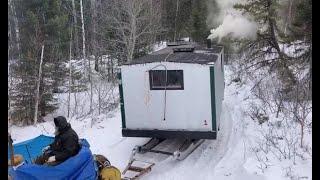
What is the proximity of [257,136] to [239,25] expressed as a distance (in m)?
12.5

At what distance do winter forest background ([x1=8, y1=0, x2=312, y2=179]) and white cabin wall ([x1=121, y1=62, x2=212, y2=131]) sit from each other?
1.29 metres

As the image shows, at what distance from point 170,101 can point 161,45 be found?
2013cm

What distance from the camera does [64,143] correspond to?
17.7 feet

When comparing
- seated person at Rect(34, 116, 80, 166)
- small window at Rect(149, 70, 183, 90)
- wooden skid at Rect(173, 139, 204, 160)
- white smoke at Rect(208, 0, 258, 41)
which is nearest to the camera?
seated person at Rect(34, 116, 80, 166)

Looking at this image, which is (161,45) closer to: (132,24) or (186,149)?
(132,24)

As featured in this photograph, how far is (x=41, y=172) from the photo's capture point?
5.07m

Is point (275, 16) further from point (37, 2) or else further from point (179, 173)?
point (37, 2)

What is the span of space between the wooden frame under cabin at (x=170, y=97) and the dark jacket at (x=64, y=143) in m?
2.69

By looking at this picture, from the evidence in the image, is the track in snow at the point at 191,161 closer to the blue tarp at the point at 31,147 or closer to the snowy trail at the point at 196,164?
the snowy trail at the point at 196,164

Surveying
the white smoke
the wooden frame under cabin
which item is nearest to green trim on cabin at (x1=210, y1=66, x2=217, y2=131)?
the wooden frame under cabin

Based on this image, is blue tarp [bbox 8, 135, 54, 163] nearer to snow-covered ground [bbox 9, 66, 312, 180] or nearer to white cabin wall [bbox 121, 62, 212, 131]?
snow-covered ground [bbox 9, 66, 312, 180]

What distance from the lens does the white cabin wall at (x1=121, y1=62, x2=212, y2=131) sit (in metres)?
7.59

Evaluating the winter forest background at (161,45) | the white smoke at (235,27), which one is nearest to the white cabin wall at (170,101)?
the winter forest background at (161,45)

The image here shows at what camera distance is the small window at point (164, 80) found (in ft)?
25.4
